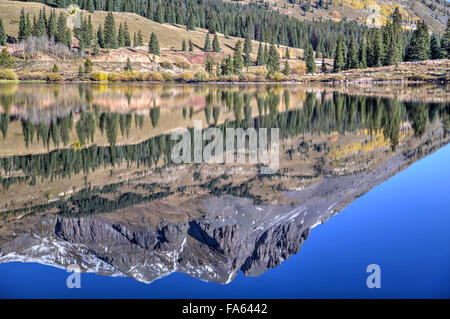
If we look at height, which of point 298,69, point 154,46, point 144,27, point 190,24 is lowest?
point 298,69

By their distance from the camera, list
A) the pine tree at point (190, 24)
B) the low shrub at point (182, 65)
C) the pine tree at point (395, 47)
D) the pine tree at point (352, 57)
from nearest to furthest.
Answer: the pine tree at point (395, 47), the pine tree at point (352, 57), the low shrub at point (182, 65), the pine tree at point (190, 24)

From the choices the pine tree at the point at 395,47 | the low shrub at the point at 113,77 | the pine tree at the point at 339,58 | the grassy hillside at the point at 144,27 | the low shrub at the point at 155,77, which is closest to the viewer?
the low shrub at the point at 113,77

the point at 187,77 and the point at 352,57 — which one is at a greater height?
the point at 352,57

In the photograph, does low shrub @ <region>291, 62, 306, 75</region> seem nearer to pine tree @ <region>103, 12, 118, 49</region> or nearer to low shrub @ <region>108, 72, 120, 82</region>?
low shrub @ <region>108, 72, 120, 82</region>

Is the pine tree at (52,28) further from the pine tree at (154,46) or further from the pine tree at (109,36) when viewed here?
the pine tree at (154,46)

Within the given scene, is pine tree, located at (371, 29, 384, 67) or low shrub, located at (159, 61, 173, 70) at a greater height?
pine tree, located at (371, 29, 384, 67)

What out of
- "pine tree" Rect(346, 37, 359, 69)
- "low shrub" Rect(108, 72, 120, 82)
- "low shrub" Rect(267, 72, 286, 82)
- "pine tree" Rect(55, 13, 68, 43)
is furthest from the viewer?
"pine tree" Rect(55, 13, 68, 43)

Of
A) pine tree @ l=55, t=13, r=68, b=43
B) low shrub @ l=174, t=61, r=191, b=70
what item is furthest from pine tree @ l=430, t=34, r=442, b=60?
pine tree @ l=55, t=13, r=68, b=43

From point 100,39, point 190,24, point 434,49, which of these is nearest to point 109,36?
point 100,39

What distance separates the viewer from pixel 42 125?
59.2 ft

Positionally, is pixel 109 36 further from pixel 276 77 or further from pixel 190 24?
pixel 190 24

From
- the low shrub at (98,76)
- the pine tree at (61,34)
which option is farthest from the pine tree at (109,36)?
the low shrub at (98,76)

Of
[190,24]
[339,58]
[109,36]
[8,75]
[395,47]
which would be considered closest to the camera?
[8,75]
